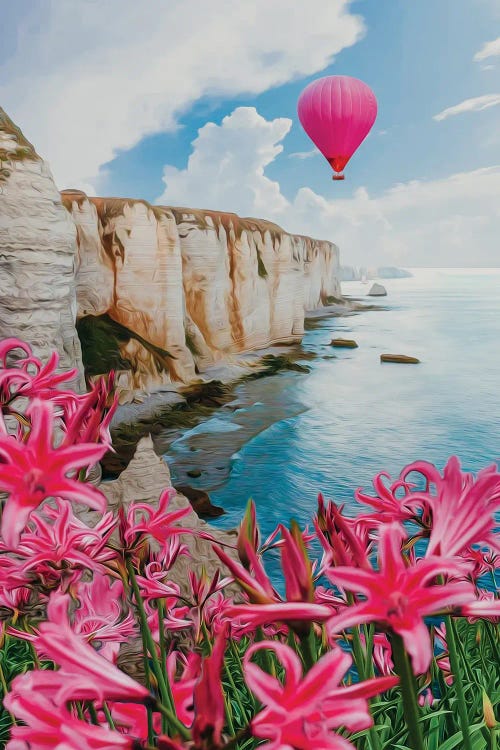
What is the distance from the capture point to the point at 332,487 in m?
10.0

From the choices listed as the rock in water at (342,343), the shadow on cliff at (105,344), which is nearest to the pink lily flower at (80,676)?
the shadow on cliff at (105,344)

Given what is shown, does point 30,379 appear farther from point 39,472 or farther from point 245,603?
point 245,603

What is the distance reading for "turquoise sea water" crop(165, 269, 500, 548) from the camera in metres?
9.83

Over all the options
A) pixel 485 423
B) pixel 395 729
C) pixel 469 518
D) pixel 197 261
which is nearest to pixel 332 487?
pixel 485 423

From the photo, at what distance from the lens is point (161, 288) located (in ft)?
43.5

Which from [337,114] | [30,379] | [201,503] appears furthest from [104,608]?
[337,114]

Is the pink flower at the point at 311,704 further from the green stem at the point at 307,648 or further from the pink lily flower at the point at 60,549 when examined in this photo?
the pink lily flower at the point at 60,549

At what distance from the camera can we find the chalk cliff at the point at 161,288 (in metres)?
12.1

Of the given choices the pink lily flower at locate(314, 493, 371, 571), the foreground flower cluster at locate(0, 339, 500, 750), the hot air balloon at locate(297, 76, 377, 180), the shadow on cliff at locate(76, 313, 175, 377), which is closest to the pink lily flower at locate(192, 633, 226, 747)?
the foreground flower cluster at locate(0, 339, 500, 750)

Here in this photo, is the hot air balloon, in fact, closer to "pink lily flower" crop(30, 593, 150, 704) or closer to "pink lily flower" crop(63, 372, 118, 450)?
"pink lily flower" crop(63, 372, 118, 450)

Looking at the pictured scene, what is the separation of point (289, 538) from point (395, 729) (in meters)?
0.85

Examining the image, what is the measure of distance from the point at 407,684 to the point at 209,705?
0.15 metres

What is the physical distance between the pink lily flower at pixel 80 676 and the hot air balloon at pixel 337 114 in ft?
48.6

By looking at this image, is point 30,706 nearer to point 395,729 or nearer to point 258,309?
point 395,729
